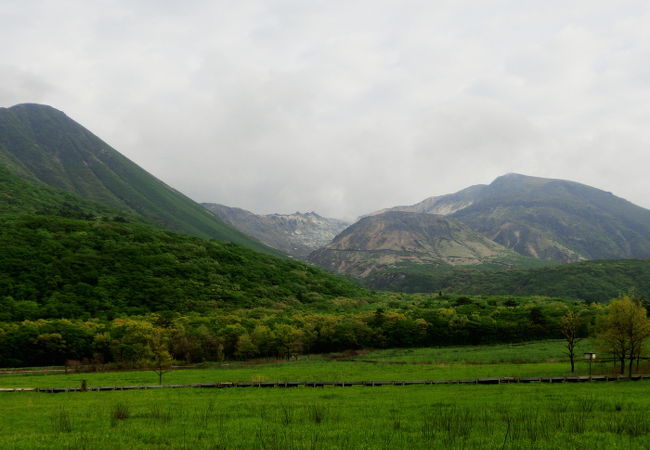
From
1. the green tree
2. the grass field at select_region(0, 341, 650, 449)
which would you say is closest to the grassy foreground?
the grass field at select_region(0, 341, 650, 449)

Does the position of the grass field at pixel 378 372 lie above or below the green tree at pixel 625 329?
below

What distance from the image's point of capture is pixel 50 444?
22109 millimetres

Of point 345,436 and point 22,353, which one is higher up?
point 345,436

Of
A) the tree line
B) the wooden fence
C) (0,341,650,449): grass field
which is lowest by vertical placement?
the tree line

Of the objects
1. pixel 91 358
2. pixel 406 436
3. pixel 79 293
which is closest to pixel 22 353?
pixel 91 358

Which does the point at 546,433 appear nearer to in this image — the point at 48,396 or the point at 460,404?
the point at 460,404

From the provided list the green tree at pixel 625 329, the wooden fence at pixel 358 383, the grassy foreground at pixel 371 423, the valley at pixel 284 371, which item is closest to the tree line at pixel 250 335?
the valley at pixel 284 371

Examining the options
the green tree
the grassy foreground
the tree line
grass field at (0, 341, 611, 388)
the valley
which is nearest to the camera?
the grassy foreground

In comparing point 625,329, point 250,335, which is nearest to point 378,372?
point 625,329

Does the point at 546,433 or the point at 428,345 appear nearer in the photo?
the point at 546,433

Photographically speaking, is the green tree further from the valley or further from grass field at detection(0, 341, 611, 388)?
grass field at detection(0, 341, 611, 388)

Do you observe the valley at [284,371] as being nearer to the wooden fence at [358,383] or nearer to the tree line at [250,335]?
the tree line at [250,335]

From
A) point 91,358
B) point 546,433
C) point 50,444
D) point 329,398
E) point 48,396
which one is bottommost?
point 91,358

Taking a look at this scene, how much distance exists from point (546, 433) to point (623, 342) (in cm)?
4589
